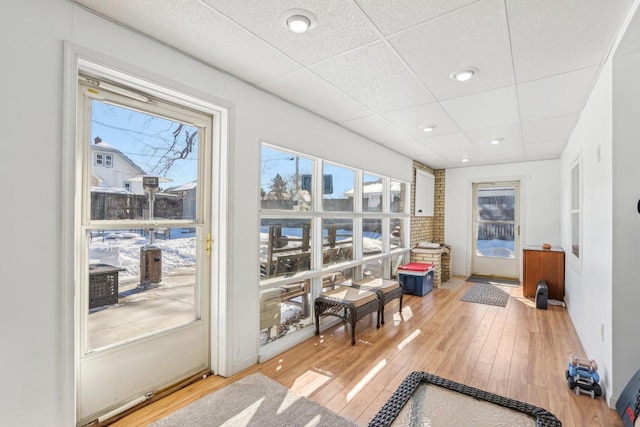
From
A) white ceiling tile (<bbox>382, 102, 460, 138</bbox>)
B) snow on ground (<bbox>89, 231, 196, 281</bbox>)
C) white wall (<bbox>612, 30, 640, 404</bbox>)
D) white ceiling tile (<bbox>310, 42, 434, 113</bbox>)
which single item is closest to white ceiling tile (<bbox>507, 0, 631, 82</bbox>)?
white wall (<bbox>612, 30, 640, 404</bbox>)

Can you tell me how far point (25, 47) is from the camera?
59.9 inches

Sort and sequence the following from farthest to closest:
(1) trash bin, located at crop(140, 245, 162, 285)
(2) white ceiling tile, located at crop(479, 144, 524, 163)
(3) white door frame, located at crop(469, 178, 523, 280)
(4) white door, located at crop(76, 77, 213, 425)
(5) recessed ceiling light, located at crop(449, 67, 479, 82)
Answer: (3) white door frame, located at crop(469, 178, 523, 280) < (2) white ceiling tile, located at crop(479, 144, 524, 163) < (5) recessed ceiling light, located at crop(449, 67, 479, 82) < (1) trash bin, located at crop(140, 245, 162, 285) < (4) white door, located at crop(76, 77, 213, 425)

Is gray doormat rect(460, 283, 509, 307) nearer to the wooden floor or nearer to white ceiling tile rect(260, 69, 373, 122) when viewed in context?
the wooden floor

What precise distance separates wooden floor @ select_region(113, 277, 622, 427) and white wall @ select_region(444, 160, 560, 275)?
2191 mm

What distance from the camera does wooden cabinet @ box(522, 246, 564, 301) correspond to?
4859 mm

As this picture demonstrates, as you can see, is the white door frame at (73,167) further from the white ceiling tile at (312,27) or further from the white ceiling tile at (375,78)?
the white ceiling tile at (375,78)

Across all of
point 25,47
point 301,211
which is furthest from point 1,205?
point 301,211

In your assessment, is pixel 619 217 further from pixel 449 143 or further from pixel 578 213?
pixel 449 143

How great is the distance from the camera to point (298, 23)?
1.82m

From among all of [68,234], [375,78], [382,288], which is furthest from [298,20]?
[382,288]

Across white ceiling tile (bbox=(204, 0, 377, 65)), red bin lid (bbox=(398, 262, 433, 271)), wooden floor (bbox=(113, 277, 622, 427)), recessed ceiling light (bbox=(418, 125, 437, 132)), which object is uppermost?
white ceiling tile (bbox=(204, 0, 377, 65))

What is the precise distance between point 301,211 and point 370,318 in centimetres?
175

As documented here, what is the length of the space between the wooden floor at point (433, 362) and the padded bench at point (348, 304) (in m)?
0.25

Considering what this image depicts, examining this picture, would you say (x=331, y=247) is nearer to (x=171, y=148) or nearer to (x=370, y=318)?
(x=370, y=318)
